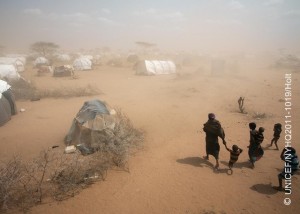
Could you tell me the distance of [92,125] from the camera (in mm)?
8086

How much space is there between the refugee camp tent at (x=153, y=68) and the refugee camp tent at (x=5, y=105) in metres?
14.3

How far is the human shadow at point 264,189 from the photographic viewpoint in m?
5.80

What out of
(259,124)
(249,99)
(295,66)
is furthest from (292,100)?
(295,66)

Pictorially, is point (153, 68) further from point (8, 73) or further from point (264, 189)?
point (264, 189)

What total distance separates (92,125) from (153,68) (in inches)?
711

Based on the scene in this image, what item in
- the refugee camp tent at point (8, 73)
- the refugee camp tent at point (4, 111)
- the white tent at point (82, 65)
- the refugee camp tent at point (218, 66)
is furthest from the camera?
the white tent at point (82, 65)

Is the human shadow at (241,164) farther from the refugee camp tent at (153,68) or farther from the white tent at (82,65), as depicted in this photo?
the white tent at (82,65)

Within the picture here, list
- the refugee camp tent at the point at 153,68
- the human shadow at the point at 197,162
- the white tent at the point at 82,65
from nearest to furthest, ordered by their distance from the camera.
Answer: the human shadow at the point at 197,162 → the refugee camp tent at the point at 153,68 → the white tent at the point at 82,65

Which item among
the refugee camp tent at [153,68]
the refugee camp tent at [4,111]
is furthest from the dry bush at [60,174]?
the refugee camp tent at [153,68]

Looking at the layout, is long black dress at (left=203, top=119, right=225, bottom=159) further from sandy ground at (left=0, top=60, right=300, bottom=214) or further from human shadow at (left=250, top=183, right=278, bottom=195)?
human shadow at (left=250, top=183, right=278, bottom=195)

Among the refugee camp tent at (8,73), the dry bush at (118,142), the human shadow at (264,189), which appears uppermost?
the refugee camp tent at (8,73)

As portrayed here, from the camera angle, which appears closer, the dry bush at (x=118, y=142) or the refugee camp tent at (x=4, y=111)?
the dry bush at (x=118, y=142)

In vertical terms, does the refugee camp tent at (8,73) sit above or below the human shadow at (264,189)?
above

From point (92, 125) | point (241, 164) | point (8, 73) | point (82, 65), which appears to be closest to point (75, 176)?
point (92, 125)
